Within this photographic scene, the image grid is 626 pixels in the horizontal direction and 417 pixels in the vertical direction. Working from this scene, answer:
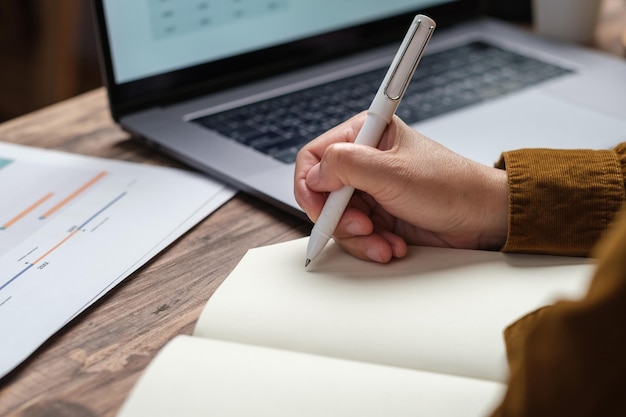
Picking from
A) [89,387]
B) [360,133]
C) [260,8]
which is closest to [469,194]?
[360,133]

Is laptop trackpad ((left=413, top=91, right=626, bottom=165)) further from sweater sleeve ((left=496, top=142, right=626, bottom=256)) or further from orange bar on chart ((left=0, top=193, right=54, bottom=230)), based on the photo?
orange bar on chart ((left=0, top=193, right=54, bottom=230))

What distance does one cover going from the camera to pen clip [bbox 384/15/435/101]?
594 mm

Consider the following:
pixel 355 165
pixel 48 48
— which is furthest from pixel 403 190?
pixel 48 48

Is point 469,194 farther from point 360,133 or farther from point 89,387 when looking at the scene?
point 89,387

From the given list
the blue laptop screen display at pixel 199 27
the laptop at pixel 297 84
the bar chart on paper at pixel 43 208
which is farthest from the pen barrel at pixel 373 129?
the blue laptop screen display at pixel 199 27

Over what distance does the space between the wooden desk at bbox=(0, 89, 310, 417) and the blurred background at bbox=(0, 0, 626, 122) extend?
4.58 feet

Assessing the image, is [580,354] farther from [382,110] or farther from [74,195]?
[74,195]

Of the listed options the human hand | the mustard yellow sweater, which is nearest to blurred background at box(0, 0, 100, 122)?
the human hand

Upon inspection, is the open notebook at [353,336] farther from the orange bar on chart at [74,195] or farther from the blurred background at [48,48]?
the blurred background at [48,48]

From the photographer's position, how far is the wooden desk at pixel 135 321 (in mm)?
490

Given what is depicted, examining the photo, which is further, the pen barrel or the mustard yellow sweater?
the pen barrel

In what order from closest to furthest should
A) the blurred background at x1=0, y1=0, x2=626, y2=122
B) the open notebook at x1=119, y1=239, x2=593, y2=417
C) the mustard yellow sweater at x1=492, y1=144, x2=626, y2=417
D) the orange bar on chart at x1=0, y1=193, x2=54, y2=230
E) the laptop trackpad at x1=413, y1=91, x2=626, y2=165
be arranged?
1. the mustard yellow sweater at x1=492, y1=144, x2=626, y2=417
2. the open notebook at x1=119, y1=239, x2=593, y2=417
3. the orange bar on chart at x1=0, y1=193, x2=54, y2=230
4. the laptop trackpad at x1=413, y1=91, x2=626, y2=165
5. the blurred background at x1=0, y1=0, x2=626, y2=122

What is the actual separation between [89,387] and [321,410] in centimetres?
16

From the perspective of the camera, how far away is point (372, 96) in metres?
0.93
